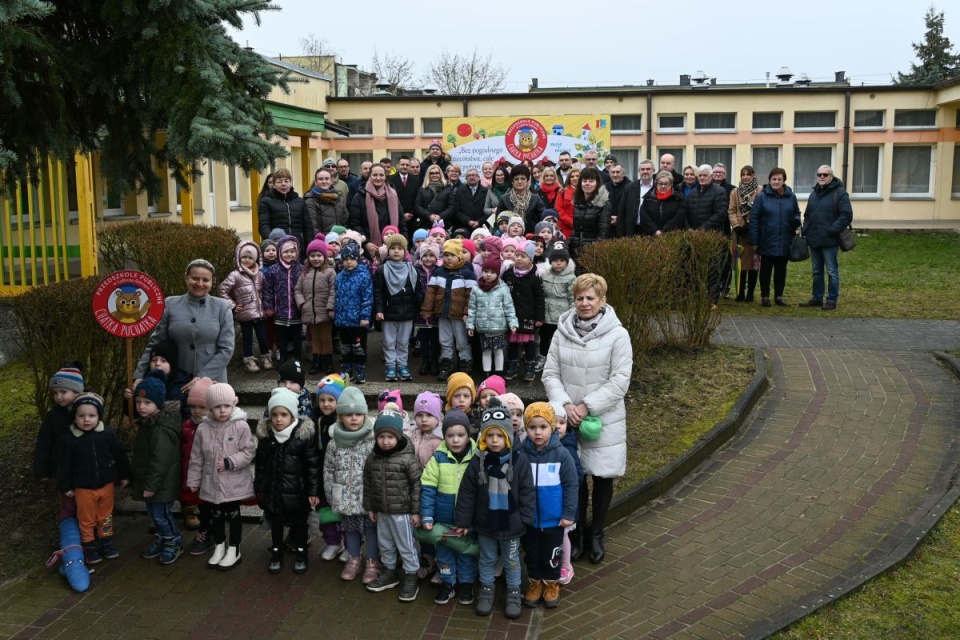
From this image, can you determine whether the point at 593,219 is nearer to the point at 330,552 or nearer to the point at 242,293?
the point at 242,293

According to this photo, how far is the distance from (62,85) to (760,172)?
2889cm

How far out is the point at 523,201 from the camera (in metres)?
11.7

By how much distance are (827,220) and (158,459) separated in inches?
420

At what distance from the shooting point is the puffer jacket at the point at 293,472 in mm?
6195

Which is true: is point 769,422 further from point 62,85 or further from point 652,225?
point 62,85

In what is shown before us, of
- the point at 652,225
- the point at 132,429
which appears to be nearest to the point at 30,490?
the point at 132,429

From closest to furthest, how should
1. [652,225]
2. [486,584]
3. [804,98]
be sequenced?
[486,584] → [652,225] → [804,98]

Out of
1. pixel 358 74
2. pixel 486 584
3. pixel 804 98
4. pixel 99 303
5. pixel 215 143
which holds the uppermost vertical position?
pixel 358 74

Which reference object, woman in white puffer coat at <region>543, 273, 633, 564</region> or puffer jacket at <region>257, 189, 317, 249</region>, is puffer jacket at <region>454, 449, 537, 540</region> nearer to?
woman in white puffer coat at <region>543, 273, 633, 564</region>

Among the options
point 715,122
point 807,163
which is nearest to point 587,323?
point 715,122

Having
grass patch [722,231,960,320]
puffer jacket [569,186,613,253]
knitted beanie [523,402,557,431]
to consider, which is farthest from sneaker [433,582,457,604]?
grass patch [722,231,960,320]

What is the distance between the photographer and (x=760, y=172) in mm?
32094

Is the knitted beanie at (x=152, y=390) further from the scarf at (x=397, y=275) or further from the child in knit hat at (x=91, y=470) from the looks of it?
the scarf at (x=397, y=275)

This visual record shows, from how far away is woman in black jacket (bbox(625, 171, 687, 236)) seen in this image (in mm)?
13094
